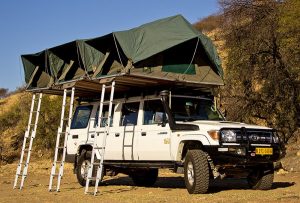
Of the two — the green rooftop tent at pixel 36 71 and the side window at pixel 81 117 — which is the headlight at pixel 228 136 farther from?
the green rooftop tent at pixel 36 71

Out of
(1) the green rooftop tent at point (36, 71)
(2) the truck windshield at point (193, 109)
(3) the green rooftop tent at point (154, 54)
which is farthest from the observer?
(1) the green rooftop tent at point (36, 71)

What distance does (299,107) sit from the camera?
18.6 meters

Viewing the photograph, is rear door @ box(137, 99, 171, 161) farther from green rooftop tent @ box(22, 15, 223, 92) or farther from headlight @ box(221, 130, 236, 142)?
headlight @ box(221, 130, 236, 142)

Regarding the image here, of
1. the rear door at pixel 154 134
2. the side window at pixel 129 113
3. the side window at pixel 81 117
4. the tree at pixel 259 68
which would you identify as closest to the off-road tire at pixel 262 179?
the rear door at pixel 154 134

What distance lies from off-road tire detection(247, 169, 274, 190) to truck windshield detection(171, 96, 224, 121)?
146cm

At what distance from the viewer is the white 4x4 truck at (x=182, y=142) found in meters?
9.97

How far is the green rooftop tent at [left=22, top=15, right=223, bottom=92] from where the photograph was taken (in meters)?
10.9

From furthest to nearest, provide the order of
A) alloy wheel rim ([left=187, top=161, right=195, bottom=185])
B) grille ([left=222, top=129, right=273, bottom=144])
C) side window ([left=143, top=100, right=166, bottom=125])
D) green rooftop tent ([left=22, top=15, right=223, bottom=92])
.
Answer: side window ([left=143, top=100, right=166, bottom=125]), green rooftop tent ([left=22, top=15, right=223, bottom=92]), alloy wheel rim ([left=187, top=161, right=195, bottom=185]), grille ([left=222, top=129, right=273, bottom=144])

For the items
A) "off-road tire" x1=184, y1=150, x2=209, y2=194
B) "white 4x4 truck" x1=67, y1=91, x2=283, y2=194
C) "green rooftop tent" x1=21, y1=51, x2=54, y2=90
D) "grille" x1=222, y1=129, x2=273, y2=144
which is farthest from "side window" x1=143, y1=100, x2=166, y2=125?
"green rooftop tent" x1=21, y1=51, x2=54, y2=90

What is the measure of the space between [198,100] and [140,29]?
2031 mm

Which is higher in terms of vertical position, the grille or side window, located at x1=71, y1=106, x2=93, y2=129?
side window, located at x1=71, y1=106, x2=93, y2=129

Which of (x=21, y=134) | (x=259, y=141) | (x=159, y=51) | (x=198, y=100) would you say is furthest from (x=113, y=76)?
(x=21, y=134)

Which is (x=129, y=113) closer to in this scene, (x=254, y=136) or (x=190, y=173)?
(x=190, y=173)

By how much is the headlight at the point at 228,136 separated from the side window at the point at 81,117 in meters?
4.73
